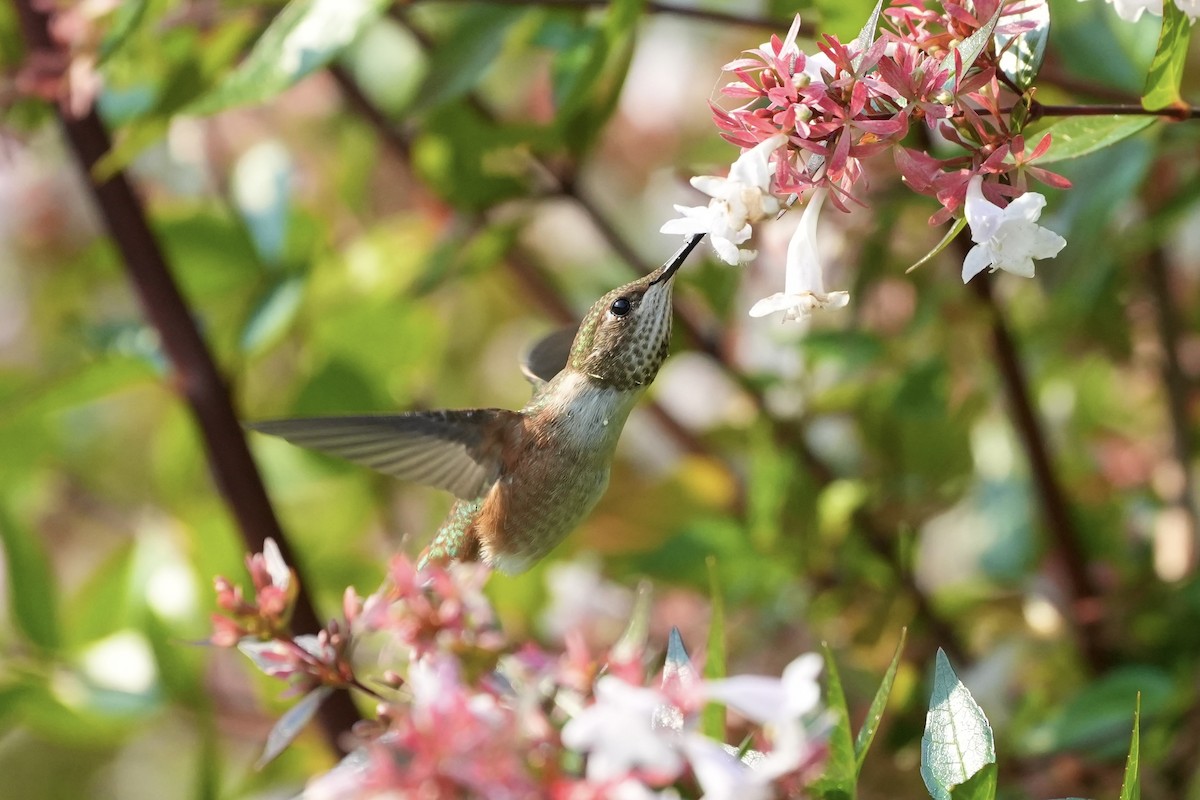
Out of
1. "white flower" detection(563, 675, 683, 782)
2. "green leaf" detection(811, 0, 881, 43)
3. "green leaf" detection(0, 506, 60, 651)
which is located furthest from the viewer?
"green leaf" detection(0, 506, 60, 651)

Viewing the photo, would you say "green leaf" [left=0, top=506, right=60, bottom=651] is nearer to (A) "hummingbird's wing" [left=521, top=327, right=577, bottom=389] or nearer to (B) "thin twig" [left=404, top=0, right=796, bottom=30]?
(A) "hummingbird's wing" [left=521, top=327, right=577, bottom=389]

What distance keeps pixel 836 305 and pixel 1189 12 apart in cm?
31

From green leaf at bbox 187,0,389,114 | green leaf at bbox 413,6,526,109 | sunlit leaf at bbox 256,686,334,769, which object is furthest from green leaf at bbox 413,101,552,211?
sunlit leaf at bbox 256,686,334,769

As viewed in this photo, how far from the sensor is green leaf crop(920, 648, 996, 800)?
90cm

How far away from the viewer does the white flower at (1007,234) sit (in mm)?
882

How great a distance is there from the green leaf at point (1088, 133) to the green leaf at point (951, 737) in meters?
0.37

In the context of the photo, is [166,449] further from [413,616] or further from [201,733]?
[413,616]

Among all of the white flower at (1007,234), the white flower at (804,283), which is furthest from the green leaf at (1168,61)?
the white flower at (804,283)

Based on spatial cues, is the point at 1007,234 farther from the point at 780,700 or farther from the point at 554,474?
the point at 554,474

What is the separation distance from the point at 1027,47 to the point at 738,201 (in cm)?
25

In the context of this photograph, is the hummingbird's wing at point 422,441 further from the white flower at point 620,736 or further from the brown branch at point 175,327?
the white flower at point 620,736

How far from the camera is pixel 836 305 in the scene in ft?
3.34

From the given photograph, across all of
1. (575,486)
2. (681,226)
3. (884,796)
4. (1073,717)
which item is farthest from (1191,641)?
(681,226)

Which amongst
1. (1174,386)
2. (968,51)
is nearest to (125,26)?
(968,51)
